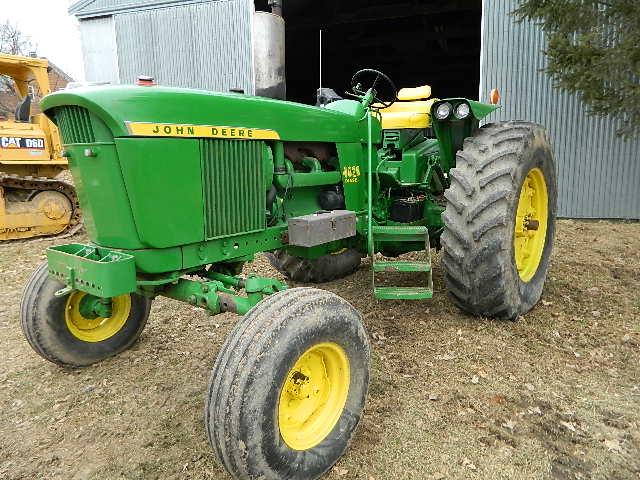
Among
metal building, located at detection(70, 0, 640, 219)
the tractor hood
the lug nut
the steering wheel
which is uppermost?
metal building, located at detection(70, 0, 640, 219)

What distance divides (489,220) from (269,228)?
145cm

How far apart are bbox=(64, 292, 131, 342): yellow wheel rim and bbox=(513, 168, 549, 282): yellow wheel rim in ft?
9.62

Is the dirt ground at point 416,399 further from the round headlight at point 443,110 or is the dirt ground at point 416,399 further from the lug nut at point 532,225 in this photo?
the round headlight at point 443,110

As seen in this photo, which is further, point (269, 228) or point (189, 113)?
point (269, 228)

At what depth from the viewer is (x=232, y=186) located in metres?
2.74

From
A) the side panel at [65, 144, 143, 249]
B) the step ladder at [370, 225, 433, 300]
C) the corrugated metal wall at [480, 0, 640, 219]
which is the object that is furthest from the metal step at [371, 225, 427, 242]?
the corrugated metal wall at [480, 0, 640, 219]

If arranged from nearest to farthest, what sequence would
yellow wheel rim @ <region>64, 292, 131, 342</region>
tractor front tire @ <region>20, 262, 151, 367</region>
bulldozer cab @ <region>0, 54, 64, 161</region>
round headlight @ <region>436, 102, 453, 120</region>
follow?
tractor front tire @ <region>20, 262, 151, 367</region>, yellow wheel rim @ <region>64, 292, 131, 342</region>, round headlight @ <region>436, 102, 453, 120</region>, bulldozer cab @ <region>0, 54, 64, 161</region>

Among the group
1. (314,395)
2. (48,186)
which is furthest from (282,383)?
(48,186)

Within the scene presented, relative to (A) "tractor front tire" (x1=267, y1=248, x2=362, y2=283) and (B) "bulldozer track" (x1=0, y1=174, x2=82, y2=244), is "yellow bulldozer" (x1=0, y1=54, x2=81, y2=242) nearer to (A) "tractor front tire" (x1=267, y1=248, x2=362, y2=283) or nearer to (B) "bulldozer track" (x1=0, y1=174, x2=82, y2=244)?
(B) "bulldozer track" (x1=0, y1=174, x2=82, y2=244)

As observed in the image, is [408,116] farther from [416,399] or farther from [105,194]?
[105,194]

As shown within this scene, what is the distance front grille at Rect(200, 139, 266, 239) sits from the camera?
2621mm

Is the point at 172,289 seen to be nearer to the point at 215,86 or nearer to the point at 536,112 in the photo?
the point at 536,112

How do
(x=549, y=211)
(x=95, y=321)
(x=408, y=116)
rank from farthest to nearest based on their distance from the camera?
1. (x=549, y=211)
2. (x=408, y=116)
3. (x=95, y=321)

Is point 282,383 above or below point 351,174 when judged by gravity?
below
